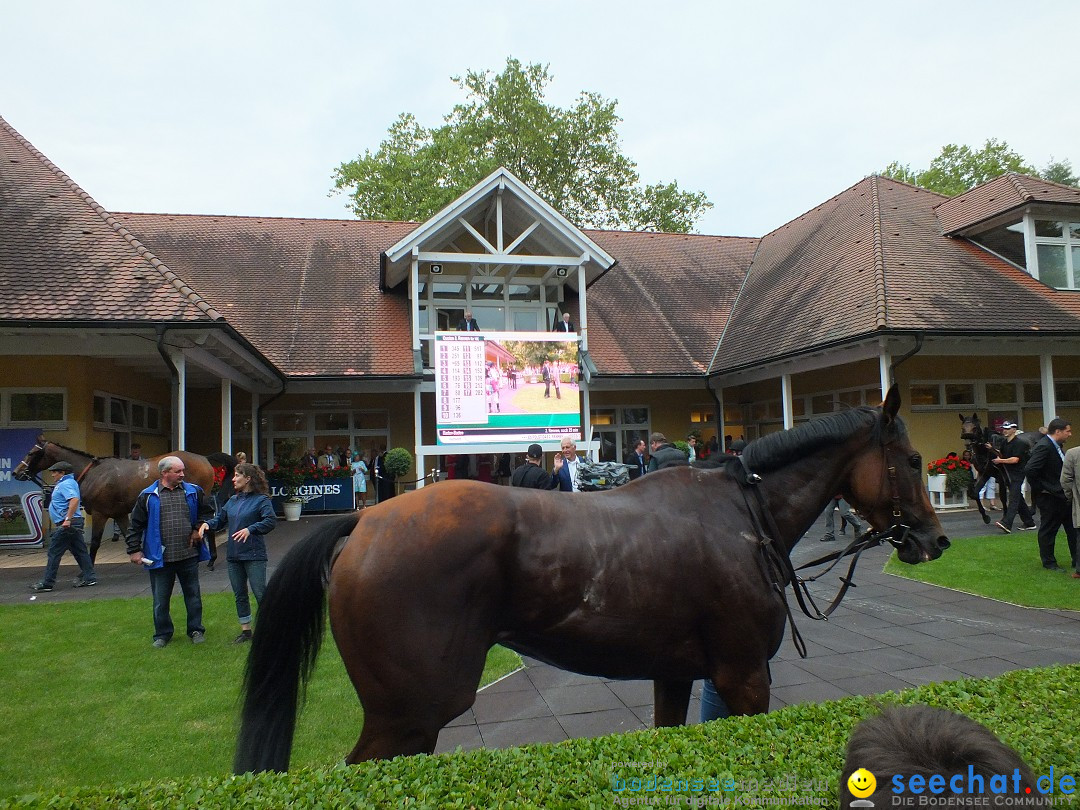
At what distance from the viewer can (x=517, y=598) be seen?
2.62m

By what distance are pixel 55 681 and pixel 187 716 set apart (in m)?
1.48

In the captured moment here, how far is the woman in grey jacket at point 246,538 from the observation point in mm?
6020

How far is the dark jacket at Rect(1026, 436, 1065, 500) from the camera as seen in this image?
7.86 metres

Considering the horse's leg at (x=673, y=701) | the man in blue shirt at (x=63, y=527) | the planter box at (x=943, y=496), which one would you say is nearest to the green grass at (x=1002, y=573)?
the planter box at (x=943, y=496)

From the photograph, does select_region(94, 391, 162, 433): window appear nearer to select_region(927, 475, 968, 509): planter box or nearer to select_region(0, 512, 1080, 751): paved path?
select_region(0, 512, 1080, 751): paved path

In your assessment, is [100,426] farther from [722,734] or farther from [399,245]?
[722,734]

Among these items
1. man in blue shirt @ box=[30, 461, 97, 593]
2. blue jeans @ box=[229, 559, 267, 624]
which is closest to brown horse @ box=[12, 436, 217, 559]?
man in blue shirt @ box=[30, 461, 97, 593]

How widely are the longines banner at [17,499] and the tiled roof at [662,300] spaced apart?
1142 cm

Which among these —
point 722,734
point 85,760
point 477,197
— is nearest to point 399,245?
point 477,197

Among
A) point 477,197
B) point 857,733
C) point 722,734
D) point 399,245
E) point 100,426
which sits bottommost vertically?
point 722,734

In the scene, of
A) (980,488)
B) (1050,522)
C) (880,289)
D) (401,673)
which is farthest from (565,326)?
(401,673)

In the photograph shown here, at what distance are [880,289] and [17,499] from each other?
52.3 ft

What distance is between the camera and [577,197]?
3234 cm

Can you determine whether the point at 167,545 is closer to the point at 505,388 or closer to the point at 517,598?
the point at 517,598
